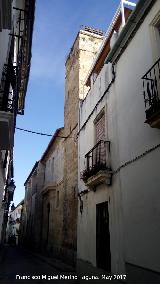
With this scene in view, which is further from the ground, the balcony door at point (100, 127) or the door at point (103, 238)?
the balcony door at point (100, 127)

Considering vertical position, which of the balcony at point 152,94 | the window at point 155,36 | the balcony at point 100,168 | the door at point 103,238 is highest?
the window at point 155,36

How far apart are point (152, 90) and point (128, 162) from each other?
2.00 m

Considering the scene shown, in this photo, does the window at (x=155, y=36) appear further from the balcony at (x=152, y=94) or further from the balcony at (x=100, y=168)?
the balcony at (x=100, y=168)

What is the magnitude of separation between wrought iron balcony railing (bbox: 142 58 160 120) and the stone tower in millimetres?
6975

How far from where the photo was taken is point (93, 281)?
8.21m

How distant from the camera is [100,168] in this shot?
8.20 m

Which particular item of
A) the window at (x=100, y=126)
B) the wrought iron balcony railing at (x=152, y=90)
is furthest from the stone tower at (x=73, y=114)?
the wrought iron balcony railing at (x=152, y=90)

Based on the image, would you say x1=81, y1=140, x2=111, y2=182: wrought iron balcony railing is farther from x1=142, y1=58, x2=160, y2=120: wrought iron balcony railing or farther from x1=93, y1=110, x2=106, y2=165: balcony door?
x1=142, y1=58, x2=160, y2=120: wrought iron balcony railing

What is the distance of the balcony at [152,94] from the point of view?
206 inches

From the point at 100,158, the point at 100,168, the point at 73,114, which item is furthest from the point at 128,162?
the point at 73,114

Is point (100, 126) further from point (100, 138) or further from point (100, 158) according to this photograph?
point (100, 158)

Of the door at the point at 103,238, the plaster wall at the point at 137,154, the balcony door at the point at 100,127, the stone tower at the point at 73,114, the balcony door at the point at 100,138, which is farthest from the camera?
the stone tower at the point at 73,114

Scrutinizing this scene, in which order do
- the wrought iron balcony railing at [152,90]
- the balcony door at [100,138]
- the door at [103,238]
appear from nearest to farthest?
1. the wrought iron balcony railing at [152,90]
2. the door at [103,238]
3. the balcony door at [100,138]

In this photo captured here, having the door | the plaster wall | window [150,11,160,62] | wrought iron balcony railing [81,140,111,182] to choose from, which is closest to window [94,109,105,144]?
wrought iron balcony railing [81,140,111,182]
